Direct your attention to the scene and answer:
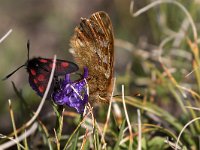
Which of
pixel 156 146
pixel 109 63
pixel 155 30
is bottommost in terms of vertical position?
pixel 156 146

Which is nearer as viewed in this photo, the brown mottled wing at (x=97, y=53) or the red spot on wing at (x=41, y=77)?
the red spot on wing at (x=41, y=77)

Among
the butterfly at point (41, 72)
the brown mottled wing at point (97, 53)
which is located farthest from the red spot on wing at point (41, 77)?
the brown mottled wing at point (97, 53)

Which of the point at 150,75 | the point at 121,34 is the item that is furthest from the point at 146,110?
the point at 121,34

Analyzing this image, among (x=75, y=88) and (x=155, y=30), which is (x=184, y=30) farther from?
(x=75, y=88)

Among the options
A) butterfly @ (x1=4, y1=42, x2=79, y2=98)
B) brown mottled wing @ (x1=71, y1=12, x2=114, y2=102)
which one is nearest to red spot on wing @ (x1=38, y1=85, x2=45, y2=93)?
butterfly @ (x1=4, y1=42, x2=79, y2=98)

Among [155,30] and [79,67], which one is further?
[155,30]

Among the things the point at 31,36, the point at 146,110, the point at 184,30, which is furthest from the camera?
the point at 31,36

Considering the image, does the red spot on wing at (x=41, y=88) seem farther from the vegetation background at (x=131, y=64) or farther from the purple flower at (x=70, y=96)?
the vegetation background at (x=131, y=64)
